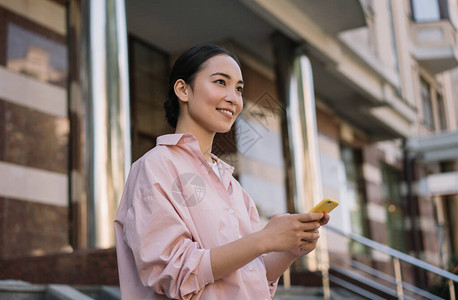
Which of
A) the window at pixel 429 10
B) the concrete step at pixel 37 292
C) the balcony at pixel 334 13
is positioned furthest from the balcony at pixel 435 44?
the concrete step at pixel 37 292

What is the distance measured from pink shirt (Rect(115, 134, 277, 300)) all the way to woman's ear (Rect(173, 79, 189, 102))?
0.46 ft

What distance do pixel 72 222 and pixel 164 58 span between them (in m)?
3.23

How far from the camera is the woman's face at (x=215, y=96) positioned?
5.78 ft

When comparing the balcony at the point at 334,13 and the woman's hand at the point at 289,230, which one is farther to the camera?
the balcony at the point at 334,13

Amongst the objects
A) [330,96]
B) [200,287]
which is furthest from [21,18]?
[330,96]

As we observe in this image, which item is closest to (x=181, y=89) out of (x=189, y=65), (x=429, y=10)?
(x=189, y=65)

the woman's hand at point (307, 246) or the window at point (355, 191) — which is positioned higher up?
the woman's hand at point (307, 246)

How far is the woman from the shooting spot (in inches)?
57.8

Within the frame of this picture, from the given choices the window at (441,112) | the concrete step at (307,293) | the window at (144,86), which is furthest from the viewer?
the window at (441,112)

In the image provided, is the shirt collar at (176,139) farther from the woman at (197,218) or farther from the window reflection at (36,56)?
the window reflection at (36,56)

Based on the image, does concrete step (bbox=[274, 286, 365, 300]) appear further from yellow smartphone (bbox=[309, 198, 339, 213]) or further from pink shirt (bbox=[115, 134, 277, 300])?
yellow smartphone (bbox=[309, 198, 339, 213])

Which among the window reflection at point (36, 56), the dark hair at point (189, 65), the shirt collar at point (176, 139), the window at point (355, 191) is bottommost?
the window at point (355, 191)

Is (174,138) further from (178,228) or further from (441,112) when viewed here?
(441,112)

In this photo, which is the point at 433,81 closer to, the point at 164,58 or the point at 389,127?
the point at 389,127
